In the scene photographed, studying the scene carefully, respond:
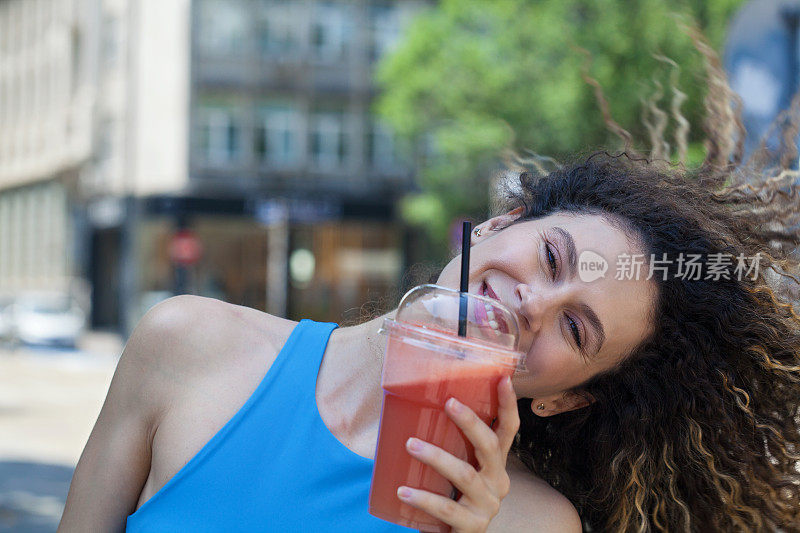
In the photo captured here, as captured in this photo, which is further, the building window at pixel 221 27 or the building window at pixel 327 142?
the building window at pixel 327 142

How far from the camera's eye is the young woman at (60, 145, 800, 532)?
1790 mm

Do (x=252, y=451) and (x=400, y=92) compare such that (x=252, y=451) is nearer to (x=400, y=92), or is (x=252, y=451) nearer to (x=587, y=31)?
(x=587, y=31)

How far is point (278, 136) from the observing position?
2327cm

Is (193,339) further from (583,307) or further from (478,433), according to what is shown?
(583,307)

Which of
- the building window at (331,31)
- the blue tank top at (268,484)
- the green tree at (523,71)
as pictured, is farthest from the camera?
the building window at (331,31)

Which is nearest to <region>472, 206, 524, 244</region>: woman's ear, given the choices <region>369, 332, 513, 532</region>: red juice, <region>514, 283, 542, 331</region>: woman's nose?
<region>514, 283, 542, 331</region>: woman's nose

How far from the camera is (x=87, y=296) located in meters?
26.1

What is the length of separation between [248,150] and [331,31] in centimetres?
399

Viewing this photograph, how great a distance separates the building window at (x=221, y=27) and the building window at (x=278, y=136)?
1.89 m

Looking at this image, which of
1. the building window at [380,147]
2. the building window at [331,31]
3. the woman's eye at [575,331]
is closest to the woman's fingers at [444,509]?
the woman's eye at [575,331]

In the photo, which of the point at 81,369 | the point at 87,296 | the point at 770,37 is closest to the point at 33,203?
the point at 87,296

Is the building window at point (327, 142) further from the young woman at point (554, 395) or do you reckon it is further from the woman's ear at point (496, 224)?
the woman's ear at point (496, 224)

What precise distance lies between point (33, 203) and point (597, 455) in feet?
103

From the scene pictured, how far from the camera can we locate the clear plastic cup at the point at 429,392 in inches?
59.7
